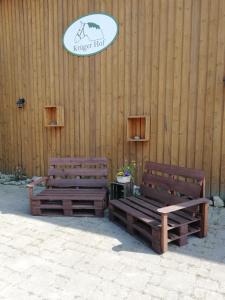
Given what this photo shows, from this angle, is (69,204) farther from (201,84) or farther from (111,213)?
(201,84)

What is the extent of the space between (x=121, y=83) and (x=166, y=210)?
2781mm

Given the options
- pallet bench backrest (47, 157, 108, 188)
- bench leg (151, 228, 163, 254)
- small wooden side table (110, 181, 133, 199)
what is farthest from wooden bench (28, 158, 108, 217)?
bench leg (151, 228, 163, 254)

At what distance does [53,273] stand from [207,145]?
2.92 meters

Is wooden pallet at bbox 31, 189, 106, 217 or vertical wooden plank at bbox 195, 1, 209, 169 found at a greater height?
vertical wooden plank at bbox 195, 1, 209, 169

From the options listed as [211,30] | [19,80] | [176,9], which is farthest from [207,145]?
[19,80]

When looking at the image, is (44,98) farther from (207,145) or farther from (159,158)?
(207,145)

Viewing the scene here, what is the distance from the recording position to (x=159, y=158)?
4426 millimetres

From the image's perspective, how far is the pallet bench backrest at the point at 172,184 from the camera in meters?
2.93

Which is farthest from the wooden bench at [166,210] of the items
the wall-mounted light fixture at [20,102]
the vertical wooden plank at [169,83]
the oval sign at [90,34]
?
the wall-mounted light fixture at [20,102]

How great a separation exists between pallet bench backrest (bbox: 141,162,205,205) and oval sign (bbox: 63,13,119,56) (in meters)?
2.52

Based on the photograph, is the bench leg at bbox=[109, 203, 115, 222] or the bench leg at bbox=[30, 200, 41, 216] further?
the bench leg at bbox=[30, 200, 41, 216]

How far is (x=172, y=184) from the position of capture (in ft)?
10.7

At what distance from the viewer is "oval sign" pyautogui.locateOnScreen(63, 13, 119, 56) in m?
4.61

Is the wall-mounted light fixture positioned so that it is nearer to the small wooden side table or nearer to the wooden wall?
the wooden wall
